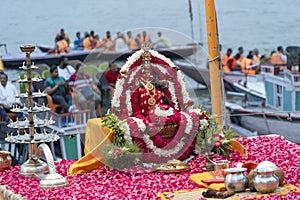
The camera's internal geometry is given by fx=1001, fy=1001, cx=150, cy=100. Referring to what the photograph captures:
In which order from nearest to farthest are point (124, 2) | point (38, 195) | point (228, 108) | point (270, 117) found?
point (38, 195) < point (270, 117) < point (228, 108) < point (124, 2)

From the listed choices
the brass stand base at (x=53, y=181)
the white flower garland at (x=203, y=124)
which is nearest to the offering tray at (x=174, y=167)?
the white flower garland at (x=203, y=124)

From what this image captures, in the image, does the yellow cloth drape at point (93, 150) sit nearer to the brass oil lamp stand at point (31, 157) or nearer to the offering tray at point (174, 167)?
the brass oil lamp stand at point (31, 157)

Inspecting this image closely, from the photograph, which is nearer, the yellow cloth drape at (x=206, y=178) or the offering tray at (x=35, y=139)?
the yellow cloth drape at (x=206, y=178)

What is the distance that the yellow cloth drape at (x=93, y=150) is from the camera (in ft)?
35.5

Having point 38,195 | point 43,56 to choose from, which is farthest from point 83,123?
point 43,56

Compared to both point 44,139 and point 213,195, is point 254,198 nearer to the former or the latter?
point 213,195

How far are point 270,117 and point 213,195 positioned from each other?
9.11 m

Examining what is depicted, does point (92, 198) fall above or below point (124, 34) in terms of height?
below

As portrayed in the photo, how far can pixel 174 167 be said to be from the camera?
10.6 m

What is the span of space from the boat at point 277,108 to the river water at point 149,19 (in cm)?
1969

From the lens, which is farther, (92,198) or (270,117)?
(270,117)

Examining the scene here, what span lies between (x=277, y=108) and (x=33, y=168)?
9.47 metres

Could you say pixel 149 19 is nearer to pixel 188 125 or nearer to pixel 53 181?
pixel 188 125

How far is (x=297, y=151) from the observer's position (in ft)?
36.7
